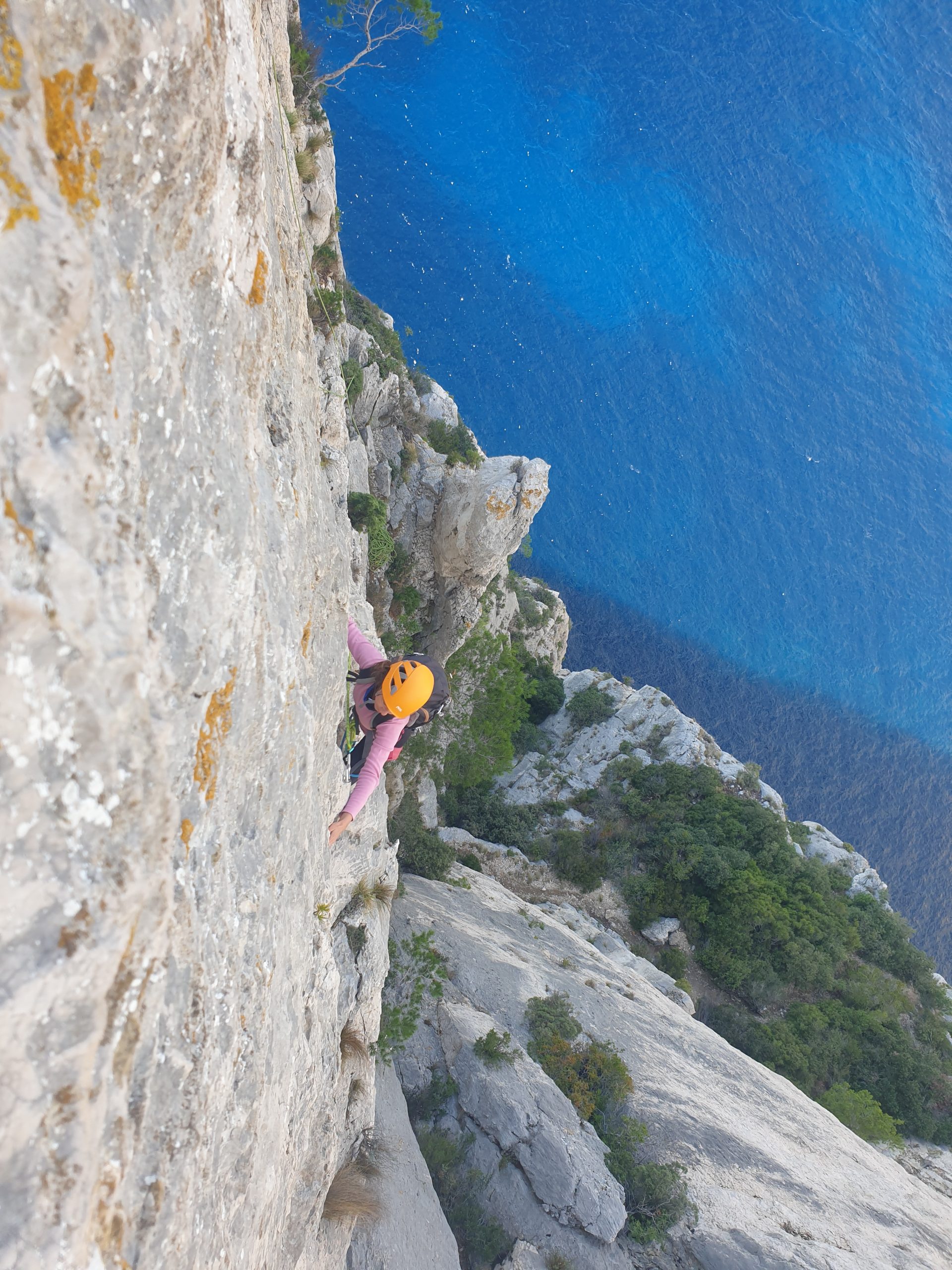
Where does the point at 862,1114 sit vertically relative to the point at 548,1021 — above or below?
below

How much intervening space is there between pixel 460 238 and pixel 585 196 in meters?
9.32

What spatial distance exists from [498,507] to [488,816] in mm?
12822

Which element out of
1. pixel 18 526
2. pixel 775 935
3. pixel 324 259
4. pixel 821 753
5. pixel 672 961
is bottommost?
pixel 672 961

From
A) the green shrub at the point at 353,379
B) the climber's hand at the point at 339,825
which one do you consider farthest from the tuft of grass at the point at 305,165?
the climber's hand at the point at 339,825

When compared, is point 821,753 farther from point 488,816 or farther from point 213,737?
point 213,737

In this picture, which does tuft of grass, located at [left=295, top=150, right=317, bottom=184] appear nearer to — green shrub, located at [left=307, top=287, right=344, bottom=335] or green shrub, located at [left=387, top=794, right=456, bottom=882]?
green shrub, located at [left=307, top=287, right=344, bottom=335]

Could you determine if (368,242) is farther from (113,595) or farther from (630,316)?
(113,595)

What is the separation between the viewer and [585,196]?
39.7 m

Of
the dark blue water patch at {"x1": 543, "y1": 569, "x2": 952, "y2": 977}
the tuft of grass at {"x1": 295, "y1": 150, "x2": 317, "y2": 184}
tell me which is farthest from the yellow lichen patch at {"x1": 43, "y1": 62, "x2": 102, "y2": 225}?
the dark blue water patch at {"x1": 543, "y1": 569, "x2": 952, "y2": 977}

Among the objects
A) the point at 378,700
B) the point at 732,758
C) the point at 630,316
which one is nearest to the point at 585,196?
the point at 630,316

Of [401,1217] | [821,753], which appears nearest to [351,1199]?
Answer: [401,1217]

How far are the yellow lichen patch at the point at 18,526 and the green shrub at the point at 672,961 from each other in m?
25.0

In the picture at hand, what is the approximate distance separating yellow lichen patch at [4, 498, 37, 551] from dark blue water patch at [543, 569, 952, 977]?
37360mm

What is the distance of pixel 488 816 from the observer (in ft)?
82.4
